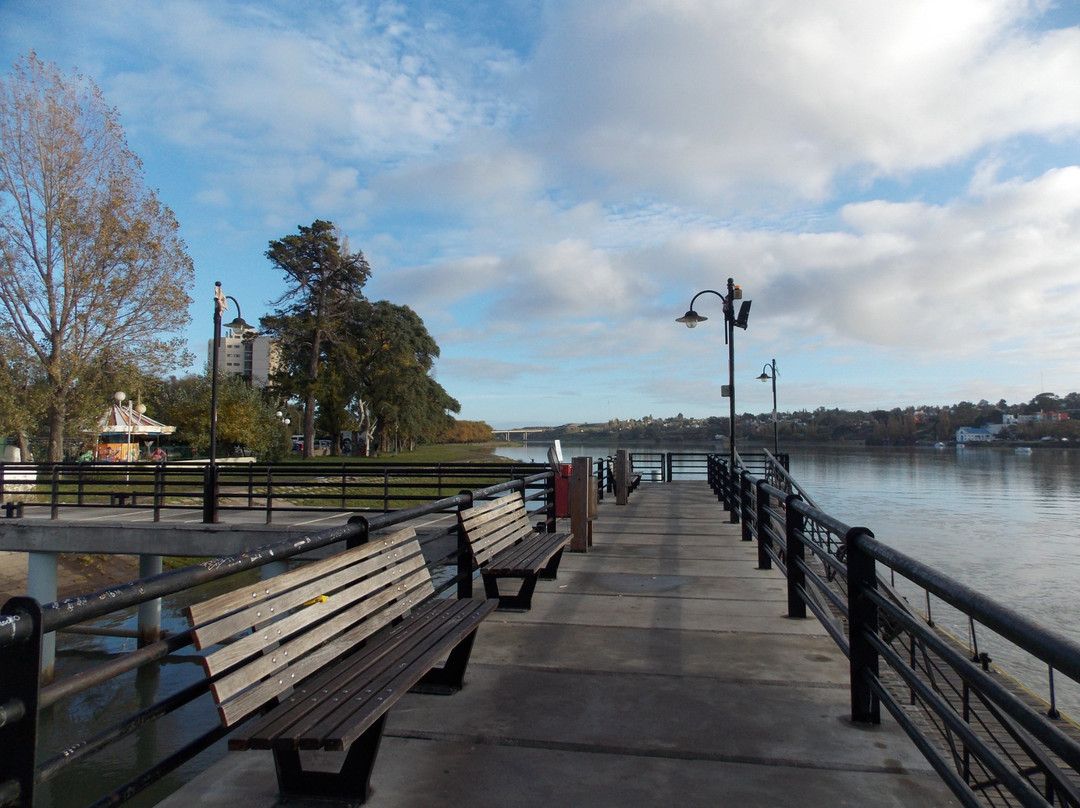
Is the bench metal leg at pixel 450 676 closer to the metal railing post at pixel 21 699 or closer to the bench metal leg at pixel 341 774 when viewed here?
the bench metal leg at pixel 341 774

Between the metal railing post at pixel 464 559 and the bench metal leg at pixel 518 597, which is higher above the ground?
the metal railing post at pixel 464 559

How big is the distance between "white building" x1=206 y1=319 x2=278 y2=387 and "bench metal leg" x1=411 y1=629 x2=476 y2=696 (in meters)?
19.1

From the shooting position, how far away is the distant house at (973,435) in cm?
7750

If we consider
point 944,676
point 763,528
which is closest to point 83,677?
point 944,676

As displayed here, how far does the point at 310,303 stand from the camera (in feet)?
160

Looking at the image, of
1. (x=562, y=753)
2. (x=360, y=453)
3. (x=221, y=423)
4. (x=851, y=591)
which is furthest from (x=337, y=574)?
(x=360, y=453)

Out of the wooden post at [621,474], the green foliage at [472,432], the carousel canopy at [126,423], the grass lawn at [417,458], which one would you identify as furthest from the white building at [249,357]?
the green foliage at [472,432]

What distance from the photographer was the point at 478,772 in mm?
3012

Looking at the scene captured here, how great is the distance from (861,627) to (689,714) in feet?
3.18

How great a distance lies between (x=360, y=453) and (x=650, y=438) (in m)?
24.4

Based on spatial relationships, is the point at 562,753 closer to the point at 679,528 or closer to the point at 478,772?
the point at 478,772

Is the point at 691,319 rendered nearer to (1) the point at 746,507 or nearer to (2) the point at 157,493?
(1) the point at 746,507

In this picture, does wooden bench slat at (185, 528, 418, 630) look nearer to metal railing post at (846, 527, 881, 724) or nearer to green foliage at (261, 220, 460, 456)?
metal railing post at (846, 527, 881, 724)

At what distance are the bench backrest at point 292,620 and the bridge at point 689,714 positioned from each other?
0.13 m
